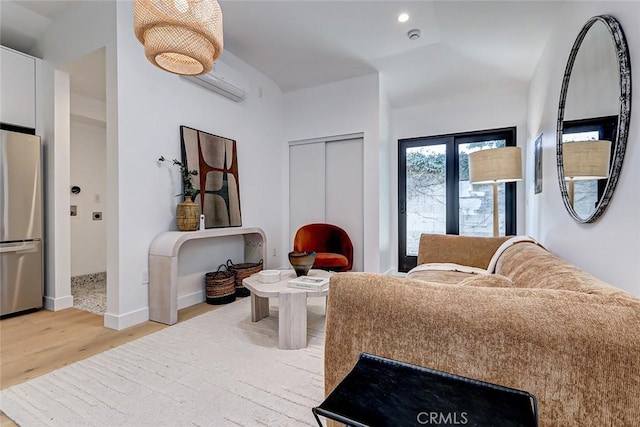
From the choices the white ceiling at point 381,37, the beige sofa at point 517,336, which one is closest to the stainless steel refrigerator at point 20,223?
the white ceiling at point 381,37

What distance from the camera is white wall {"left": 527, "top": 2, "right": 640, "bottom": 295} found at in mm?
1134

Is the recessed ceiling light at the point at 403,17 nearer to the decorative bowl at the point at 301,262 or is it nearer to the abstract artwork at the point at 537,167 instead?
the abstract artwork at the point at 537,167

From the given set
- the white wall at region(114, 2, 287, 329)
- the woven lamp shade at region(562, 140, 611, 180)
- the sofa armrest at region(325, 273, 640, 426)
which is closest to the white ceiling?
the white wall at region(114, 2, 287, 329)

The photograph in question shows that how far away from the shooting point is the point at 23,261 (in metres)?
2.71

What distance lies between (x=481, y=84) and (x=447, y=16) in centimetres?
153

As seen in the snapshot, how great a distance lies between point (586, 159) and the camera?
1538 mm

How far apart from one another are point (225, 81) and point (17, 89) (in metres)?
1.97

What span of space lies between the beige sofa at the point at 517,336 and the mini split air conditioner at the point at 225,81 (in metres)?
2.94

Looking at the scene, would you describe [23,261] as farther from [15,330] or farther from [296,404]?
[296,404]

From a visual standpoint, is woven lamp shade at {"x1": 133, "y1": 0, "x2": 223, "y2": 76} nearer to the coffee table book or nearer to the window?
the coffee table book

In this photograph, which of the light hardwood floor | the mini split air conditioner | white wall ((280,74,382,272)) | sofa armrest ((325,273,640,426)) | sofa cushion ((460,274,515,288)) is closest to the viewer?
sofa armrest ((325,273,640,426))

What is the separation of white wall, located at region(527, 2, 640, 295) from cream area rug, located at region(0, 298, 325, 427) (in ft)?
5.04

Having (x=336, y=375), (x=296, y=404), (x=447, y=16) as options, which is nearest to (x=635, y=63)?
(x=336, y=375)

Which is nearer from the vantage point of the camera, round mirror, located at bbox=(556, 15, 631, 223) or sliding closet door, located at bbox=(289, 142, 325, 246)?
round mirror, located at bbox=(556, 15, 631, 223)
